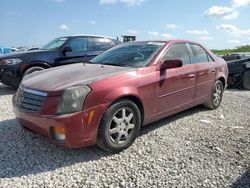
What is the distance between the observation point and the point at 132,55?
437 cm

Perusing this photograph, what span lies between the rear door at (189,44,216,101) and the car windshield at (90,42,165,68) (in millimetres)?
918

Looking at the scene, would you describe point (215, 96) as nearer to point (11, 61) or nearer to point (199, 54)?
point (199, 54)

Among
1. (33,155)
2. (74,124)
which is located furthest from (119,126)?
(33,155)

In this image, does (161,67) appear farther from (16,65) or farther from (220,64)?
(16,65)

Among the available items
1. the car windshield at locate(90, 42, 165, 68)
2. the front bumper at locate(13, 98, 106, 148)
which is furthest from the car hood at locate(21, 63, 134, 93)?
the front bumper at locate(13, 98, 106, 148)

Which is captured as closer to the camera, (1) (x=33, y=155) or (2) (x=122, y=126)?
(1) (x=33, y=155)

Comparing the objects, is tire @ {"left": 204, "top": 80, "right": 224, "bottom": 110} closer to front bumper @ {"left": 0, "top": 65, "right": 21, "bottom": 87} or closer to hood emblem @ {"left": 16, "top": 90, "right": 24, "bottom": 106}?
hood emblem @ {"left": 16, "top": 90, "right": 24, "bottom": 106}

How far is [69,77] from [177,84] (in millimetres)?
1747

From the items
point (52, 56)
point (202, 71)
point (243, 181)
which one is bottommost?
point (243, 181)

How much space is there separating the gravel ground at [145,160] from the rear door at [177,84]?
1.37 ft

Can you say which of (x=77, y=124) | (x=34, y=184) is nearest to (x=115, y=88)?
(x=77, y=124)

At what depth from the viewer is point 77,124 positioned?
10.1 ft

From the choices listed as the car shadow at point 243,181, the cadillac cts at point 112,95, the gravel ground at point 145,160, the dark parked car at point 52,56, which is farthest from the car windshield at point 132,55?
the dark parked car at point 52,56

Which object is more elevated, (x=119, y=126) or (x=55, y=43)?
(x=55, y=43)
